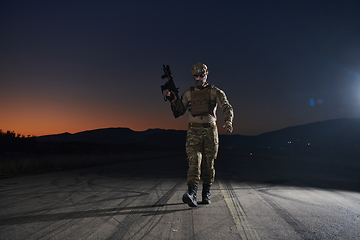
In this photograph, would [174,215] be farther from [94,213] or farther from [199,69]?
[199,69]

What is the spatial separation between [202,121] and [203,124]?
9cm

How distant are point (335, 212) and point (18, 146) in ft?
154

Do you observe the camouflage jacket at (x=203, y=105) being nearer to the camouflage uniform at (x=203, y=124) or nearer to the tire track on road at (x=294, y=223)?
the camouflage uniform at (x=203, y=124)

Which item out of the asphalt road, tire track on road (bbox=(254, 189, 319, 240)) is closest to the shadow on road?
the asphalt road

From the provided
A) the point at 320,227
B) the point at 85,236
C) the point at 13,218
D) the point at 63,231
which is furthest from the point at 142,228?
the point at 320,227

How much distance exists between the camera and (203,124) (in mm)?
5133

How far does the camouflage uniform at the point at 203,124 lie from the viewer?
5.05m

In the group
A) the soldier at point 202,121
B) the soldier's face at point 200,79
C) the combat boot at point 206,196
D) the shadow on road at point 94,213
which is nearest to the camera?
the shadow on road at point 94,213

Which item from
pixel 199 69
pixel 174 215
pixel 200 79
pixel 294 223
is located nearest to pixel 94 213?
pixel 174 215

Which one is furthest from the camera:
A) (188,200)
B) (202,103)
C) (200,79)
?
(200,79)

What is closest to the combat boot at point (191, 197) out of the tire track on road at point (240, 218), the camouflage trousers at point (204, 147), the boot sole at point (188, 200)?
the boot sole at point (188, 200)

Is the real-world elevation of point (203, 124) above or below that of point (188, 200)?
above

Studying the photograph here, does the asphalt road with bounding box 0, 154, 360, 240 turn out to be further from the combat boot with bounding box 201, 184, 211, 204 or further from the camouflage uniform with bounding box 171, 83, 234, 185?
the camouflage uniform with bounding box 171, 83, 234, 185

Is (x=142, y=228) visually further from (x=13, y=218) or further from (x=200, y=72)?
(x=200, y=72)
